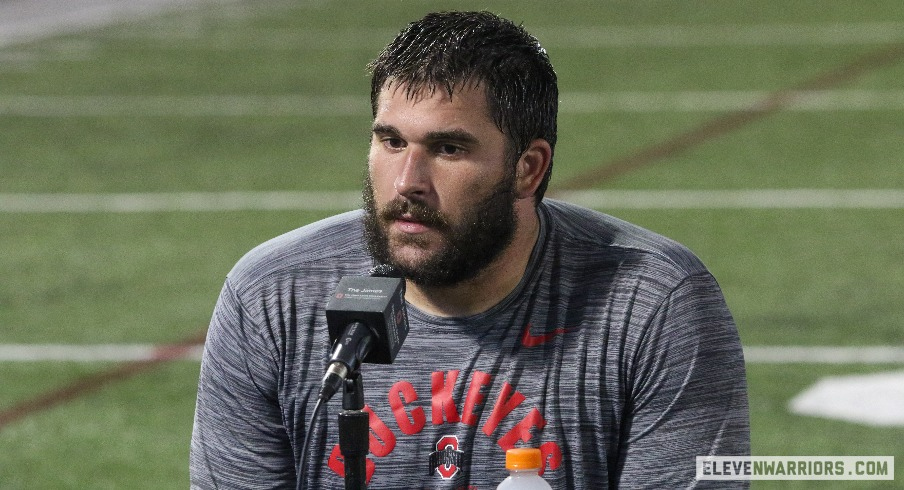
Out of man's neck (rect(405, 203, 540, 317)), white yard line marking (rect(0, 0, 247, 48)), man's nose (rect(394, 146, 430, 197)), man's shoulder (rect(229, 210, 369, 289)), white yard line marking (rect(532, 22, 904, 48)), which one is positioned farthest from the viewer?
white yard line marking (rect(0, 0, 247, 48))

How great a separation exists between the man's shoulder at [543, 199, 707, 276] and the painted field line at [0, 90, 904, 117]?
917 centimetres

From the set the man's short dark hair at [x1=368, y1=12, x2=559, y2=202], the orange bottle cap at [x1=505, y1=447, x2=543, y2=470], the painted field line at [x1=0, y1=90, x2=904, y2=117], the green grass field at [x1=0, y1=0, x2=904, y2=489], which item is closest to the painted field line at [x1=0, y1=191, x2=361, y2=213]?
the green grass field at [x1=0, y1=0, x2=904, y2=489]

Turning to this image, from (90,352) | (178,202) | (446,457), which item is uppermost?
(178,202)

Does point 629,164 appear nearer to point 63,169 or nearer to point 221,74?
point 63,169

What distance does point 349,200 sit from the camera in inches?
399

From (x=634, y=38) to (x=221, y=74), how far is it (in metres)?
4.20

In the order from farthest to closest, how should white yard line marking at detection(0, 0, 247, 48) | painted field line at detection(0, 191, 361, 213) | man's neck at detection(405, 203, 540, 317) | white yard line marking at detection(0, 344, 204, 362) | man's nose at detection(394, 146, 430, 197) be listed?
white yard line marking at detection(0, 0, 247, 48) → painted field line at detection(0, 191, 361, 213) → white yard line marking at detection(0, 344, 204, 362) → man's neck at detection(405, 203, 540, 317) → man's nose at detection(394, 146, 430, 197)

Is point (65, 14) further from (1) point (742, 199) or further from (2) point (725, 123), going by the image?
(1) point (742, 199)

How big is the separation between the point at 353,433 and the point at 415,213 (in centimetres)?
63

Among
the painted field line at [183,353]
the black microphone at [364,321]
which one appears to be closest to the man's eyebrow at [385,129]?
the black microphone at [364,321]

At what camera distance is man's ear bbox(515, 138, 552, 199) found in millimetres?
3465

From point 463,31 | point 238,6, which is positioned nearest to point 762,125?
point 463,31

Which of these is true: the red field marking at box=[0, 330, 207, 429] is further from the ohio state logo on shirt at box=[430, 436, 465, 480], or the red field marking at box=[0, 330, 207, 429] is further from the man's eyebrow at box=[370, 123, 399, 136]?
the man's eyebrow at box=[370, 123, 399, 136]

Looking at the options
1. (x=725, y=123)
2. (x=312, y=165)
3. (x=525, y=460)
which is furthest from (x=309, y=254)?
(x=725, y=123)
